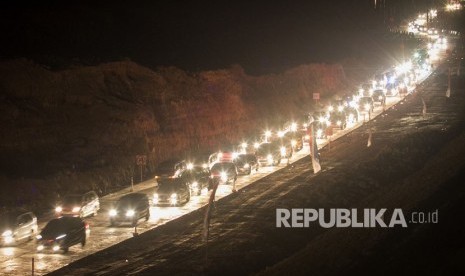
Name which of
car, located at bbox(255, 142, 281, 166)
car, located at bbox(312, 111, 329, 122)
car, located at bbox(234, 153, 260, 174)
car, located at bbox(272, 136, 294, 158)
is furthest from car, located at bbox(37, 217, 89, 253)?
car, located at bbox(312, 111, 329, 122)

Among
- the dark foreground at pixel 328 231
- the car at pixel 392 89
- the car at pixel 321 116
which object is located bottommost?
the dark foreground at pixel 328 231

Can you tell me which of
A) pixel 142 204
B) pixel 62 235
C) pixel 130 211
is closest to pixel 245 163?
pixel 142 204

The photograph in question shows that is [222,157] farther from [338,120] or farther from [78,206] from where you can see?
[338,120]

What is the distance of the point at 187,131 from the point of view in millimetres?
57500

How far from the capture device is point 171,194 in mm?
34906

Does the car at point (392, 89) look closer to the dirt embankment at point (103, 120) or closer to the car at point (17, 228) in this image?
the dirt embankment at point (103, 120)

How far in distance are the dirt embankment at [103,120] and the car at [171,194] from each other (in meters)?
7.25

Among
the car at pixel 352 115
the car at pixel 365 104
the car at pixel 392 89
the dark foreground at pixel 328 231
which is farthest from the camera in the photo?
the car at pixel 392 89

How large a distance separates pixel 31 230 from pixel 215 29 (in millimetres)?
83399

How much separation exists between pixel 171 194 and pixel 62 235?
9054 millimetres

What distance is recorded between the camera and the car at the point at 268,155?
4538 cm

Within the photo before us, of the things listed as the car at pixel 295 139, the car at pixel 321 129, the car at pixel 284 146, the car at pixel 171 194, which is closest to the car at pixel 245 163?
the car at pixel 284 146

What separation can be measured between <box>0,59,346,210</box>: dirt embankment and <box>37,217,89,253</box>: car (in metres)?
10.7

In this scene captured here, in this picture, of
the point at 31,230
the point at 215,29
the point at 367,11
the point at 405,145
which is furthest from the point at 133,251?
the point at 367,11
